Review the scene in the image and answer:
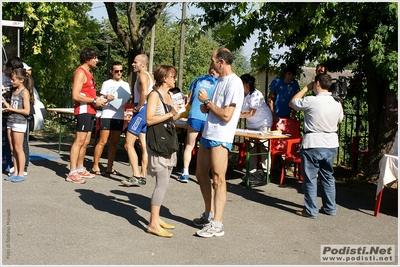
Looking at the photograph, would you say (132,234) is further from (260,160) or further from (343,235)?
(260,160)

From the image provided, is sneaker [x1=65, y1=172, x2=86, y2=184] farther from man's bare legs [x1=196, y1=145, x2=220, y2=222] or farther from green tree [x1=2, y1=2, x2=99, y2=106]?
green tree [x1=2, y1=2, x2=99, y2=106]

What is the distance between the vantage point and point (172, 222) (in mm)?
7078

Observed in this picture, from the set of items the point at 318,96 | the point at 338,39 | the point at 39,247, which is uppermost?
the point at 338,39

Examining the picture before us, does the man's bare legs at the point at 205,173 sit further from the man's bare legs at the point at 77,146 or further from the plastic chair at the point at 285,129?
the plastic chair at the point at 285,129

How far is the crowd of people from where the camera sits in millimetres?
6387

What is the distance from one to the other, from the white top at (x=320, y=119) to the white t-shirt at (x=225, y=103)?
4.72 feet

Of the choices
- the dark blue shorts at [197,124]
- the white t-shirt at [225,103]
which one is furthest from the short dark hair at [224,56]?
the dark blue shorts at [197,124]

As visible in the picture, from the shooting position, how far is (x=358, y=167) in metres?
11.3

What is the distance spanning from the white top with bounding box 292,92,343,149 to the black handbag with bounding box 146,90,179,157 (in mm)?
1779

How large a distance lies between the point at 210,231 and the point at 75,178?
128 inches

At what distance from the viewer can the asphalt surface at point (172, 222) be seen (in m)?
5.80

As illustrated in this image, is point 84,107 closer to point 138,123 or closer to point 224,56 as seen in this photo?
point 138,123

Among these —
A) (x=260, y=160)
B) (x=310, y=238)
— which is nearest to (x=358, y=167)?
(x=260, y=160)

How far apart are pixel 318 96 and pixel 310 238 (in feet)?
5.81
